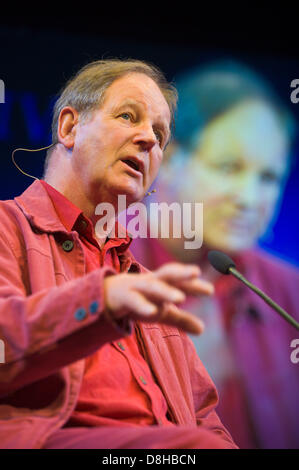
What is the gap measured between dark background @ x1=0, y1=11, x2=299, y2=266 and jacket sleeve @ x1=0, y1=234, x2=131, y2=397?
1382 mm

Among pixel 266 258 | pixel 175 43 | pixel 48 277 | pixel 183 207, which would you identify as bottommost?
pixel 266 258

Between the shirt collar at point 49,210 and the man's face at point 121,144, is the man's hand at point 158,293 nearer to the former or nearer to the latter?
the shirt collar at point 49,210

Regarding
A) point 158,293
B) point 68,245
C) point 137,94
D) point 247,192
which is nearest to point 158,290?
point 158,293

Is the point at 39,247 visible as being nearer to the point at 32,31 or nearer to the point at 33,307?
the point at 33,307

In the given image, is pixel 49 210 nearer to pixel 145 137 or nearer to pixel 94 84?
pixel 145 137

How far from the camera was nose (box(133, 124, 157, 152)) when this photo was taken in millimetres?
1448

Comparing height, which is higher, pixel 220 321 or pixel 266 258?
pixel 266 258

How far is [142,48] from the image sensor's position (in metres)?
2.69

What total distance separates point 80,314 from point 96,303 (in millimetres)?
35

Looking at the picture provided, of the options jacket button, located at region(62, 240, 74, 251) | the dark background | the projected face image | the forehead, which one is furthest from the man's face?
the projected face image

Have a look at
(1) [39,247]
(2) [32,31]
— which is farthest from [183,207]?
(1) [39,247]

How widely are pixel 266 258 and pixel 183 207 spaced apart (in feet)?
1.73

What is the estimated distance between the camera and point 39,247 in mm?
1194
